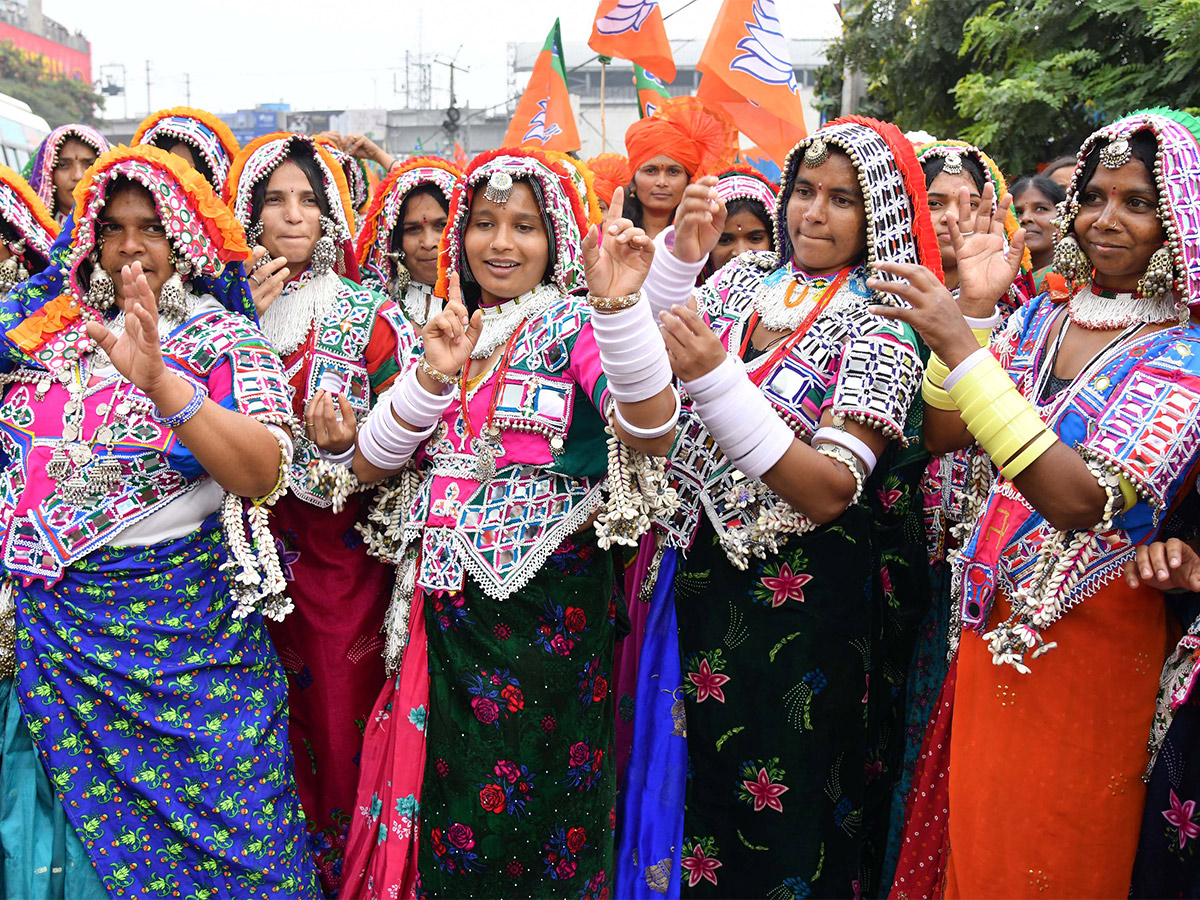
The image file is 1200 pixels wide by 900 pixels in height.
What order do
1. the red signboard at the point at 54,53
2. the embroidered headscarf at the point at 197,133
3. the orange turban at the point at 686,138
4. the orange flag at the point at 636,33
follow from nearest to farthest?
the embroidered headscarf at the point at 197,133, the orange turban at the point at 686,138, the orange flag at the point at 636,33, the red signboard at the point at 54,53

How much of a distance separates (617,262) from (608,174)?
428 centimetres

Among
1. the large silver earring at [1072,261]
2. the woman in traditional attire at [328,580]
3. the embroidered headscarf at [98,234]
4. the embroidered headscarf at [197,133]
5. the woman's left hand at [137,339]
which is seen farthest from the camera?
the embroidered headscarf at [197,133]

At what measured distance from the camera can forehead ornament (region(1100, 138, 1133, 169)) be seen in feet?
7.59

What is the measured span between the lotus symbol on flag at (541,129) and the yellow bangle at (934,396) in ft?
14.6

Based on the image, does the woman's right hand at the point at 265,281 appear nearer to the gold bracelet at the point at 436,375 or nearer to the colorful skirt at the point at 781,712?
the gold bracelet at the point at 436,375

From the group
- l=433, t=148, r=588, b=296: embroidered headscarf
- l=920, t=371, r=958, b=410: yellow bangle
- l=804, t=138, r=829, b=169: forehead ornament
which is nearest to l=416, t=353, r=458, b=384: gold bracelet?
l=433, t=148, r=588, b=296: embroidered headscarf

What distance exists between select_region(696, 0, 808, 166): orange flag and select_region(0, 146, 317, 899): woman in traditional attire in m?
3.05

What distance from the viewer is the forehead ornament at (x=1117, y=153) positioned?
7.59 feet

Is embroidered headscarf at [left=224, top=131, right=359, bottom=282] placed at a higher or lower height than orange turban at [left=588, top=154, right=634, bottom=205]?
lower

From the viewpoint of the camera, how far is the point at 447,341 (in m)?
2.76

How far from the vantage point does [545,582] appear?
269 cm

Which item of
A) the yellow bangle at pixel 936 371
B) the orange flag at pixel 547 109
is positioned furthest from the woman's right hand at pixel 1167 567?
the orange flag at pixel 547 109

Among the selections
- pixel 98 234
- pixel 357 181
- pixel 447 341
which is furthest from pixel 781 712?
pixel 357 181

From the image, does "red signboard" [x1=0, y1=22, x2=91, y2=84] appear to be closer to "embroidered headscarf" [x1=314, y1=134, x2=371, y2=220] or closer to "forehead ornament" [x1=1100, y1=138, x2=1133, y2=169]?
"embroidered headscarf" [x1=314, y1=134, x2=371, y2=220]
